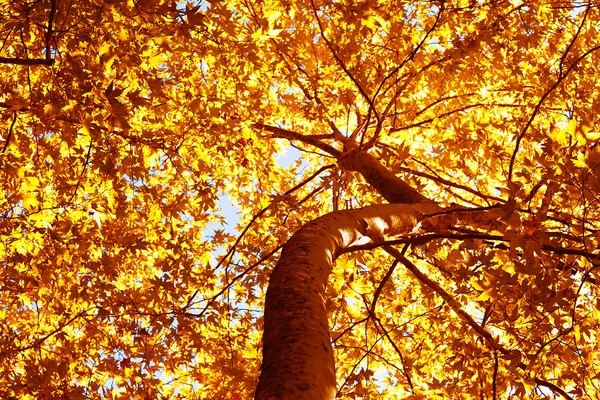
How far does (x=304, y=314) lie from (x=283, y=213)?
10.0 ft

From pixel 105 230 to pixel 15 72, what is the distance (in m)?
1.69

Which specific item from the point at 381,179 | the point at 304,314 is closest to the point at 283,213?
the point at 381,179

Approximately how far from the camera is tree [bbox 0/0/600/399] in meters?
2.55

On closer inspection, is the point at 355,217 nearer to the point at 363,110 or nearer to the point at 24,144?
the point at 24,144

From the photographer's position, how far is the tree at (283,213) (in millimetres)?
2555

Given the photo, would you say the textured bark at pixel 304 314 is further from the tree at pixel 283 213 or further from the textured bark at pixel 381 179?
the textured bark at pixel 381 179

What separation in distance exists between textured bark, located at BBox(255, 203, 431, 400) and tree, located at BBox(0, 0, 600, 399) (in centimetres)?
1

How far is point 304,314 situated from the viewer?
5.25 ft

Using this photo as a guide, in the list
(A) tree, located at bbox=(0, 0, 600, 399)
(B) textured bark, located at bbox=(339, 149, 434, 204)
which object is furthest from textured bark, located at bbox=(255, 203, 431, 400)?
(B) textured bark, located at bbox=(339, 149, 434, 204)

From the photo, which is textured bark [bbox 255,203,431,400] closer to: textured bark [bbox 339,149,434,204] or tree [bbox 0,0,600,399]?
tree [bbox 0,0,600,399]

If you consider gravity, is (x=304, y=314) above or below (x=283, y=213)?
below

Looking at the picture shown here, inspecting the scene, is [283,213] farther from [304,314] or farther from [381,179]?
[304,314]

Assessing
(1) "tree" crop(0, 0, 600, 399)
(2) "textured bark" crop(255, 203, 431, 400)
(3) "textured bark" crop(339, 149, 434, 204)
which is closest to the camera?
(2) "textured bark" crop(255, 203, 431, 400)

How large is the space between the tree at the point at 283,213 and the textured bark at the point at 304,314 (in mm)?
10
